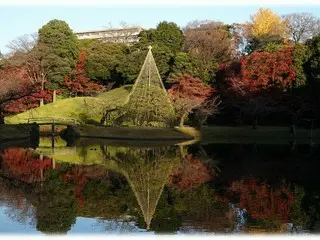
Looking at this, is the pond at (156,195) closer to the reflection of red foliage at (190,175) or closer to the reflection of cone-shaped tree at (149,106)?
the reflection of red foliage at (190,175)

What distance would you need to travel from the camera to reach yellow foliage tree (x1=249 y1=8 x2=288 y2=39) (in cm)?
5128

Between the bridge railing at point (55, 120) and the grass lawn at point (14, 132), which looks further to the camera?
the bridge railing at point (55, 120)

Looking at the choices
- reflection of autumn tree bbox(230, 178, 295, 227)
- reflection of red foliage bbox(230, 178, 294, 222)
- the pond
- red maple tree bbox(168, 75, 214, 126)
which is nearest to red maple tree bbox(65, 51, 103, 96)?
red maple tree bbox(168, 75, 214, 126)

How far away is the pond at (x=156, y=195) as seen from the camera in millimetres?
8602

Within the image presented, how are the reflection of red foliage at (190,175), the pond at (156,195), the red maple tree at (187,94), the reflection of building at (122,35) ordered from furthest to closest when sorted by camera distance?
1. the reflection of building at (122,35)
2. the red maple tree at (187,94)
3. the reflection of red foliage at (190,175)
4. the pond at (156,195)

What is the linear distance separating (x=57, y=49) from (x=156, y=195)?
3588 centimetres

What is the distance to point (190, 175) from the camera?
15406 mm

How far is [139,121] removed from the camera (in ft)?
109

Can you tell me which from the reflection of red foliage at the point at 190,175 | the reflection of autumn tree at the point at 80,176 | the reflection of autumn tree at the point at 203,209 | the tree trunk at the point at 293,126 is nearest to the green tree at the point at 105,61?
the tree trunk at the point at 293,126

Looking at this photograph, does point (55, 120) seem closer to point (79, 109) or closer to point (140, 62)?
point (79, 109)

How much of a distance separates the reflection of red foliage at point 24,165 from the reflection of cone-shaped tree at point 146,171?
112 inches

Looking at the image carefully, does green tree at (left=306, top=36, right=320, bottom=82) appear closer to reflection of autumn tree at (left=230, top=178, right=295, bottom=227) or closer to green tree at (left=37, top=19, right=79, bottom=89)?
green tree at (left=37, top=19, right=79, bottom=89)

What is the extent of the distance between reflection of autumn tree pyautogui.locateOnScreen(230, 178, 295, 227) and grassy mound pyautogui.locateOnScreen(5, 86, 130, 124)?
23.3 m

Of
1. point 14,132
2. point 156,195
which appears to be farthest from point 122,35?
point 156,195
